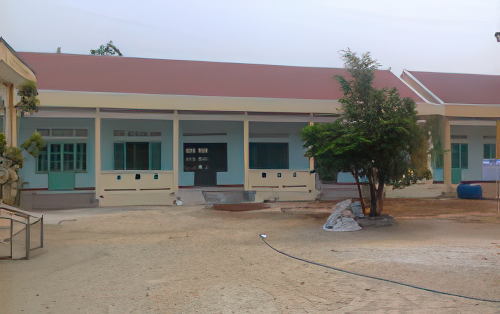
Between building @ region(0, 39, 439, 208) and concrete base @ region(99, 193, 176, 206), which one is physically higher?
building @ region(0, 39, 439, 208)

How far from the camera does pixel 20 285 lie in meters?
5.29

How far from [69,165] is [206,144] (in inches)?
190

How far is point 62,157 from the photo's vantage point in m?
15.5

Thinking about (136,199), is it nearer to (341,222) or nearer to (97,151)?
(97,151)

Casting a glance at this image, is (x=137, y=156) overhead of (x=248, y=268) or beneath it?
overhead

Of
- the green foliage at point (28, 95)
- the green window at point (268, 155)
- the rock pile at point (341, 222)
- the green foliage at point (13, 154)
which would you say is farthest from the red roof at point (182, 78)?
the rock pile at point (341, 222)

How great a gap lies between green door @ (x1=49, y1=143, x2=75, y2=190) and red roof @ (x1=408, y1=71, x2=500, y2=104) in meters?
13.8

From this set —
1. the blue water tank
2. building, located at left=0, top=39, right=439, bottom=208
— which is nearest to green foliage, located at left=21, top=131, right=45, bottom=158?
building, located at left=0, top=39, right=439, bottom=208

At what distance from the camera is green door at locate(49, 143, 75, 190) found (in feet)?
50.4

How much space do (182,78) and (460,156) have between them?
38.8 ft

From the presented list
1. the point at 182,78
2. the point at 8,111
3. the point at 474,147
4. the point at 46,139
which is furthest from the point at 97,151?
the point at 474,147

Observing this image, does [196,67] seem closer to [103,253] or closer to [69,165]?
[69,165]

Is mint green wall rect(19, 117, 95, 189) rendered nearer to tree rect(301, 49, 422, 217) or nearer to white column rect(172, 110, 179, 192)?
white column rect(172, 110, 179, 192)

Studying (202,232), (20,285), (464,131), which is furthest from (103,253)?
(464,131)
